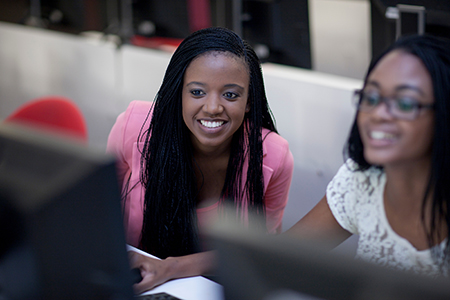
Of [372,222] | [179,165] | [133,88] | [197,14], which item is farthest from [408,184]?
[197,14]

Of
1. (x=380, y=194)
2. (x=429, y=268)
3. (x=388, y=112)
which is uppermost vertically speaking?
(x=388, y=112)

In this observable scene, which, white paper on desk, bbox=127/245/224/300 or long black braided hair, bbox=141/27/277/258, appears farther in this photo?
long black braided hair, bbox=141/27/277/258

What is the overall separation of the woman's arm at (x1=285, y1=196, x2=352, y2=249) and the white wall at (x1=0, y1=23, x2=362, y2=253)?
97cm

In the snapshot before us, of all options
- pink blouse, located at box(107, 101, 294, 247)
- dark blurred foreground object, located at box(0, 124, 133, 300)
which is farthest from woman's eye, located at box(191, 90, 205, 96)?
dark blurred foreground object, located at box(0, 124, 133, 300)

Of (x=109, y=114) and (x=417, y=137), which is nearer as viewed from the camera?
(x=417, y=137)

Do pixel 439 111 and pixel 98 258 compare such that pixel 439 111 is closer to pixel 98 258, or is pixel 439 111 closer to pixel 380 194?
pixel 380 194

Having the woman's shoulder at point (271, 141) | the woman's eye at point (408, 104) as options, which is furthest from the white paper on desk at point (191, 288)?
the woman's eye at point (408, 104)

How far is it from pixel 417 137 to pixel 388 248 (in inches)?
12.4

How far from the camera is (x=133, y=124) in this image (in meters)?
1.54

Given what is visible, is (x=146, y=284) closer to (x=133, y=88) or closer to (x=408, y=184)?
(x=408, y=184)

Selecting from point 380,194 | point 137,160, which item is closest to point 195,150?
point 137,160

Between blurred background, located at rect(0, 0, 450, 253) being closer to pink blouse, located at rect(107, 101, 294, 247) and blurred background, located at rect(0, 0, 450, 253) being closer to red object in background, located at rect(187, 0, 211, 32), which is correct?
red object in background, located at rect(187, 0, 211, 32)

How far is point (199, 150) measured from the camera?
151 centimetres

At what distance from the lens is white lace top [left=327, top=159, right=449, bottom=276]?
3.49 feet
